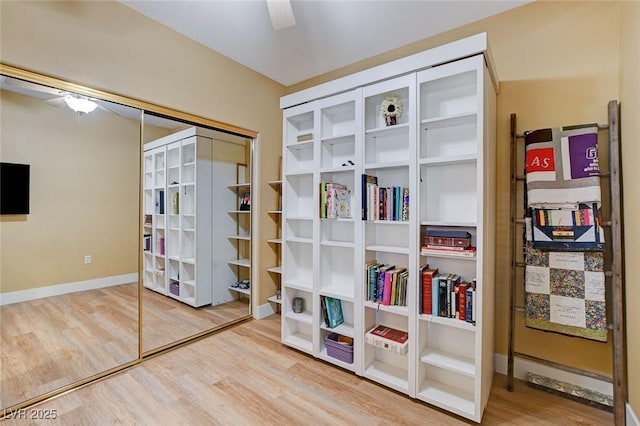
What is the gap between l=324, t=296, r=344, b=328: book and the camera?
244cm

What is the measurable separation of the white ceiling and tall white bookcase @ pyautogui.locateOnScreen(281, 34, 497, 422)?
1.88ft

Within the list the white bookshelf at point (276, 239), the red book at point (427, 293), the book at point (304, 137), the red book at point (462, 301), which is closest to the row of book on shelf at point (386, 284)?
the red book at point (427, 293)

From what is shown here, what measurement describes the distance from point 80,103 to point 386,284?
2703mm

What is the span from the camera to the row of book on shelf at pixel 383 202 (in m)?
2.03

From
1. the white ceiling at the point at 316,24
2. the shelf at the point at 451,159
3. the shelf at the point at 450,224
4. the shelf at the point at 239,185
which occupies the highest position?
the white ceiling at the point at 316,24

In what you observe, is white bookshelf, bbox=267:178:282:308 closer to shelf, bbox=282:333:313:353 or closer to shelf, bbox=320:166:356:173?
shelf, bbox=282:333:313:353

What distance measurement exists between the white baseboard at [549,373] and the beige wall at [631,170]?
9.9 inches

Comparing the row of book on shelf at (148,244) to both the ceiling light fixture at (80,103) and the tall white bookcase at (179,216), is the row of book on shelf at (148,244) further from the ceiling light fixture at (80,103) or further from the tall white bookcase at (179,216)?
the ceiling light fixture at (80,103)

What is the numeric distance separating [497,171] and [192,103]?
281cm

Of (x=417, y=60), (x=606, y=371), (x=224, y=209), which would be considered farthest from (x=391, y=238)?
(x=224, y=209)

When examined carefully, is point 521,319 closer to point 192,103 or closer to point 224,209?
point 224,209

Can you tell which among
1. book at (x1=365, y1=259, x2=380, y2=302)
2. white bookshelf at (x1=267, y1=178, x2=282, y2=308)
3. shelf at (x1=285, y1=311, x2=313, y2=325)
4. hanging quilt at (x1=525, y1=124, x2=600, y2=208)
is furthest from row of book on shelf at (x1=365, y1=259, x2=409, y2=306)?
white bookshelf at (x1=267, y1=178, x2=282, y2=308)

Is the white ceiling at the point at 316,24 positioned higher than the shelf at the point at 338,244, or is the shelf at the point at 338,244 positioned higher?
the white ceiling at the point at 316,24

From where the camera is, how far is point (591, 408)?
1832 millimetres
